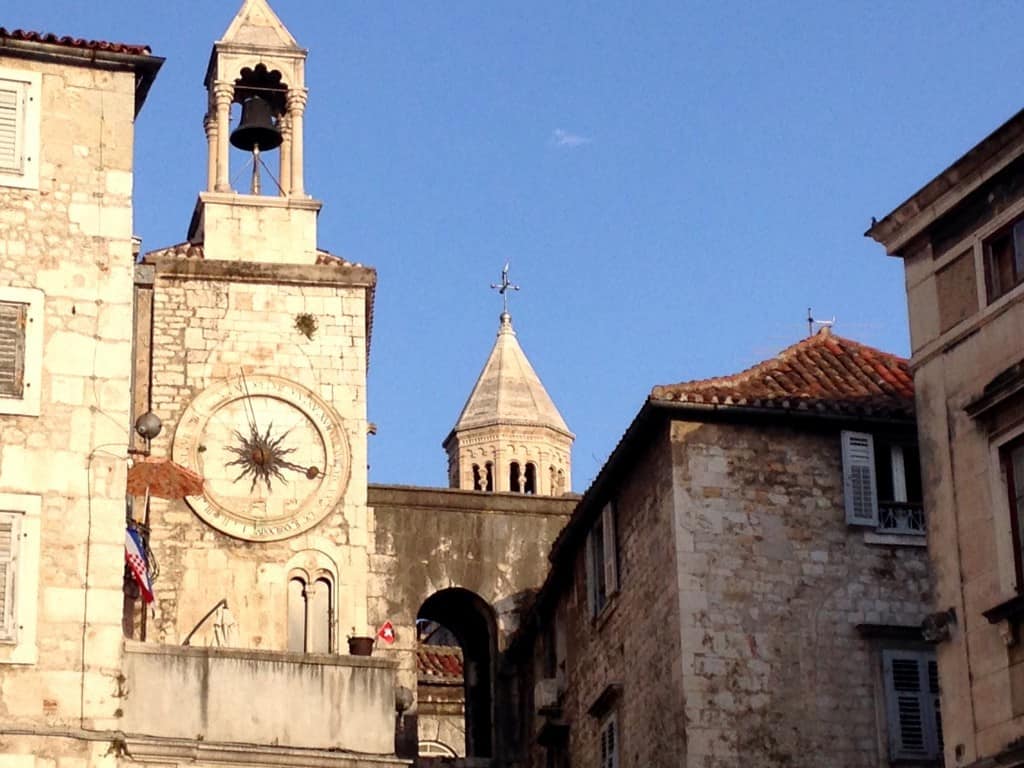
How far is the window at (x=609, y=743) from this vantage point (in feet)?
106

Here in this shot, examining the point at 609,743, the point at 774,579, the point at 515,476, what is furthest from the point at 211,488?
the point at 515,476

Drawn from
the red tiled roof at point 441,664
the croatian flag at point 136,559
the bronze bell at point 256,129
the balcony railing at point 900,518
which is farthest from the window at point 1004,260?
the red tiled roof at point 441,664

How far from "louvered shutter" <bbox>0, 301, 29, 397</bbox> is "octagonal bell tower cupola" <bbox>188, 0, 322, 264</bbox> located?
11.3m

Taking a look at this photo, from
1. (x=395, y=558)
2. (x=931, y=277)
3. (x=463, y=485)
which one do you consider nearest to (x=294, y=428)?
(x=395, y=558)

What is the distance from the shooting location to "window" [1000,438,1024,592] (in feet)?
71.4

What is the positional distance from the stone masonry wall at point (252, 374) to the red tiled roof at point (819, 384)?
6.28m

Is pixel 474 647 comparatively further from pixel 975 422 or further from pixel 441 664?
pixel 975 422

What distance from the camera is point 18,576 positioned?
2372cm

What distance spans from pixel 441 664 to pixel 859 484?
2521 cm

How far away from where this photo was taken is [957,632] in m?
22.5

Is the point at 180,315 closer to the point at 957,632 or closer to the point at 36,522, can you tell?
the point at 36,522

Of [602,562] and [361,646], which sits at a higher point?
[602,562]

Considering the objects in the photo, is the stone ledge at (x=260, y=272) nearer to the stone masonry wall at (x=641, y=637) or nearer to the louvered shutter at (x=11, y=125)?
the stone masonry wall at (x=641, y=637)

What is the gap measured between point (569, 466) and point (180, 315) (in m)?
44.1
